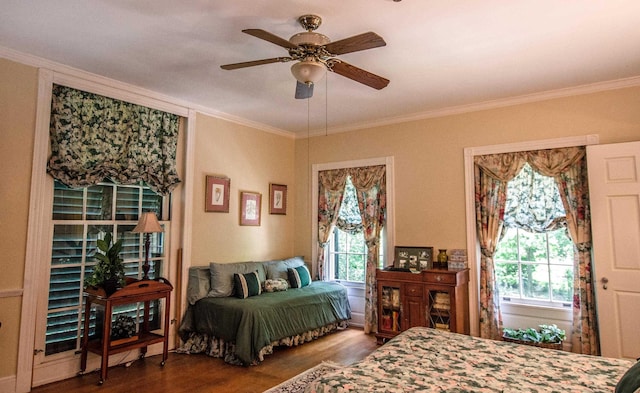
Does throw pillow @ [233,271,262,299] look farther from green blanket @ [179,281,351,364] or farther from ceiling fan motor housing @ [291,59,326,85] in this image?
ceiling fan motor housing @ [291,59,326,85]

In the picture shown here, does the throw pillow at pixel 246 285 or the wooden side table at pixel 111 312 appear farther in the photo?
the throw pillow at pixel 246 285

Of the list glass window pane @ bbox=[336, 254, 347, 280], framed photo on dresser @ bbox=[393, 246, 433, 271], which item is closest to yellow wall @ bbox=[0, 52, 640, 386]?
framed photo on dresser @ bbox=[393, 246, 433, 271]

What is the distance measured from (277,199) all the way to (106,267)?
8.64ft

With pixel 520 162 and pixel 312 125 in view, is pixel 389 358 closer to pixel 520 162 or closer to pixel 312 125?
pixel 520 162

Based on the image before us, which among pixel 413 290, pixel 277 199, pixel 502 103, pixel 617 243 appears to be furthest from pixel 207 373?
pixel 502 103

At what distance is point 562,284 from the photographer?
12.9 ft

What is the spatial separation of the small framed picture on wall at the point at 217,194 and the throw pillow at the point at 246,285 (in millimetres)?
881

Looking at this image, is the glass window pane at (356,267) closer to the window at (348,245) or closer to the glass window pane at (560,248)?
the window at (348,245)

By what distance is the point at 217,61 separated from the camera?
328cm

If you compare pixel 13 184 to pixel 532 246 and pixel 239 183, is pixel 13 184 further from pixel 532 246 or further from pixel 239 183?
pixel 532 246

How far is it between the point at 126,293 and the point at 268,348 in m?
1.50

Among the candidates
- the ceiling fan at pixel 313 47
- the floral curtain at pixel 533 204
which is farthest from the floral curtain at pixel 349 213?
the ceiling fan at pixel 313 47

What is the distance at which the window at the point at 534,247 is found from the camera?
394cm

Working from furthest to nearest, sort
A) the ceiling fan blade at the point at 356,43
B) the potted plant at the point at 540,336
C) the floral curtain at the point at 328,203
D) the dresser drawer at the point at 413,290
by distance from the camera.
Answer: the floral curtain at the point at 328,203, the dresser drawer at the point at 413,290, the potted plant at the point at 540,336, the ceiling fan blade at the point at 356,43
